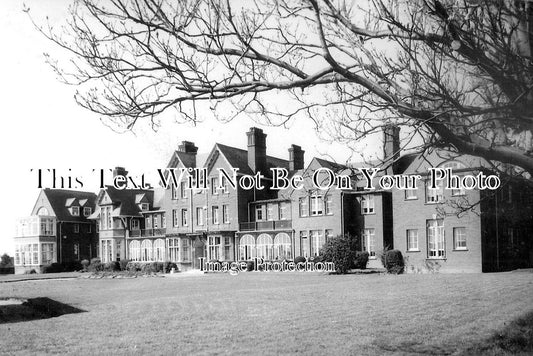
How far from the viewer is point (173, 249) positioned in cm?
5519

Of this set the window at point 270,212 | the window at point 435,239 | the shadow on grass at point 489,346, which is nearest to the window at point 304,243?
the window at point 270,212

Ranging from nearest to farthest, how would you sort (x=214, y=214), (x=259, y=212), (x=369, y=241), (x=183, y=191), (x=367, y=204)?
1. (x=369, y=241)
2. (x=367, y=204)
3. (x=259, y=212)
4. (x=214, y=214)
5. (x=183, y=191)

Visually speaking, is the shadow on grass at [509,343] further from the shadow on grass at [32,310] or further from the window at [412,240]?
the window at [412,240]

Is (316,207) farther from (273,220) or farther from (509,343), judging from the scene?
(509,343)

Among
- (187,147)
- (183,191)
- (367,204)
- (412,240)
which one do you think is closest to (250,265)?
(367,204)

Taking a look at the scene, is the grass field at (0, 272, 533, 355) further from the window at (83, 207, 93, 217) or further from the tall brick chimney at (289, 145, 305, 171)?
the window at (83, 207, 93, 217)

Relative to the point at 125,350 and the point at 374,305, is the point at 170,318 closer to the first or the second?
the point at 125,350

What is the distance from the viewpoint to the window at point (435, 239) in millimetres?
37062

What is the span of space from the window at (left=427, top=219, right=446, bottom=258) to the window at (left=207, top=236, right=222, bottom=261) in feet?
65.2

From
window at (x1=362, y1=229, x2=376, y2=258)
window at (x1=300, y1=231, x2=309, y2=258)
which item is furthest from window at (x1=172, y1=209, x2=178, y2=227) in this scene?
window at (x1=362, y1=229, x2=376, y2=258)

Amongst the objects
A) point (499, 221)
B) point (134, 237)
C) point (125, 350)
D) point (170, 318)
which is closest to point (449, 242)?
point (499, 221)

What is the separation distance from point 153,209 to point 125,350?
53.6 m

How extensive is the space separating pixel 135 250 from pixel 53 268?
33.7 feet

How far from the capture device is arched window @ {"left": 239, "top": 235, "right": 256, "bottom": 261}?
4827 centimetres
